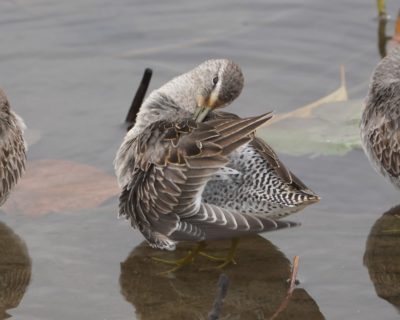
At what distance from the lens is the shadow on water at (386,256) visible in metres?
5.36

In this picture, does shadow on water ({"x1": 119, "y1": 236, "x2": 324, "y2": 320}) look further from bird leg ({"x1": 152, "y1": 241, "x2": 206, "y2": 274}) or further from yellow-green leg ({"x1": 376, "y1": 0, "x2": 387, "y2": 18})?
yellow-green leg ({"x1": 376, "y1": 0, "x2": 387, "y2": 18})

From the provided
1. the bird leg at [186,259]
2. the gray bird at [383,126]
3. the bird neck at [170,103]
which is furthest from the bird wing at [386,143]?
the bird leg at [186,259]

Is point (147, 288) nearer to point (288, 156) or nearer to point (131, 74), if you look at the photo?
point (288, 156)

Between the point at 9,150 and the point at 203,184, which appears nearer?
the point at 203,184

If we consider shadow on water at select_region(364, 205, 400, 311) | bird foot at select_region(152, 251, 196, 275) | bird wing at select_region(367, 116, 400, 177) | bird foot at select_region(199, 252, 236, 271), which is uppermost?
bird wing at select_region(367, 116, 400, 177)

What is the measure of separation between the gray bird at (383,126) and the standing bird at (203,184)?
0.79 metres

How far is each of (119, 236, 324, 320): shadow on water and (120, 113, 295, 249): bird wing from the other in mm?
221

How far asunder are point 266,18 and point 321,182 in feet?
7.71

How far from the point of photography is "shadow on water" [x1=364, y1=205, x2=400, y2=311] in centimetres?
536

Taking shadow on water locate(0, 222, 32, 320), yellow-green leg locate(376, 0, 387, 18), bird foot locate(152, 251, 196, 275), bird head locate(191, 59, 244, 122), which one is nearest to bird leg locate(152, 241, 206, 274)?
bird foot locate(152, 251, 196, 275)

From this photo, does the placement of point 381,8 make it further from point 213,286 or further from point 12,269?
point 12,269

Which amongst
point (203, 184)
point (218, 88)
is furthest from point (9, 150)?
point (203, 184)

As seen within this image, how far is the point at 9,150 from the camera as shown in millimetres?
6199

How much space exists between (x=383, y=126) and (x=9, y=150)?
2.13m
